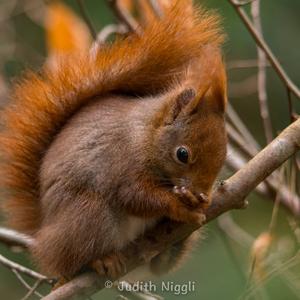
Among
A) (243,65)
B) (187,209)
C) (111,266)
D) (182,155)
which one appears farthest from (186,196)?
(243,65)

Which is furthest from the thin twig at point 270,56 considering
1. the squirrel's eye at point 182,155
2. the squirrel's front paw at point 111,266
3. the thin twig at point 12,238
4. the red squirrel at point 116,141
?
the thin twig at point 12,238

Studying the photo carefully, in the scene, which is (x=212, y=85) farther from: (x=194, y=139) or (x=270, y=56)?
(x=270, y=56)

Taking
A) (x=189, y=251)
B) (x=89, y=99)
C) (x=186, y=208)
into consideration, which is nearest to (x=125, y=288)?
(x=189, y=251)

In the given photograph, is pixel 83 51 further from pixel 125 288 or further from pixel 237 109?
pixel 237 109

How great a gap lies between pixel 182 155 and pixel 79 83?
1.57 feet

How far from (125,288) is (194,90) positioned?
0.73m

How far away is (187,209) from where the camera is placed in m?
2.68

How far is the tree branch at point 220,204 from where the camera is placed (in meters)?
2.67

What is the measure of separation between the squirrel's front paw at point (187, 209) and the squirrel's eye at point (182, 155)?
11 centimetres

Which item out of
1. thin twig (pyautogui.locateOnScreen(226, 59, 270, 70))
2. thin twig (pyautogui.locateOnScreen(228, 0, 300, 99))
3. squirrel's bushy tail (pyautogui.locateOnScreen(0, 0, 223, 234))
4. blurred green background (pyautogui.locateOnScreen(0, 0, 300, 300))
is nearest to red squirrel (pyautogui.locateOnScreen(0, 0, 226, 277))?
squirrel's bushy tail (pyautogui.locateOnScreen(0, 0, 223, 234))

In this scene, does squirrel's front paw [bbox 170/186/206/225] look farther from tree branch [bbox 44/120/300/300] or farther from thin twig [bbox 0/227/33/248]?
thin twig [bbox 0/227/33/248]

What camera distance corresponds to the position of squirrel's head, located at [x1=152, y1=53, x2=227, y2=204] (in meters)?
2.76

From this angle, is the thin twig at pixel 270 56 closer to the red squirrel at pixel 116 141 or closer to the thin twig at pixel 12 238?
the red squirrel at pixel 116 141

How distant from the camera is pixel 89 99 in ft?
9.98
